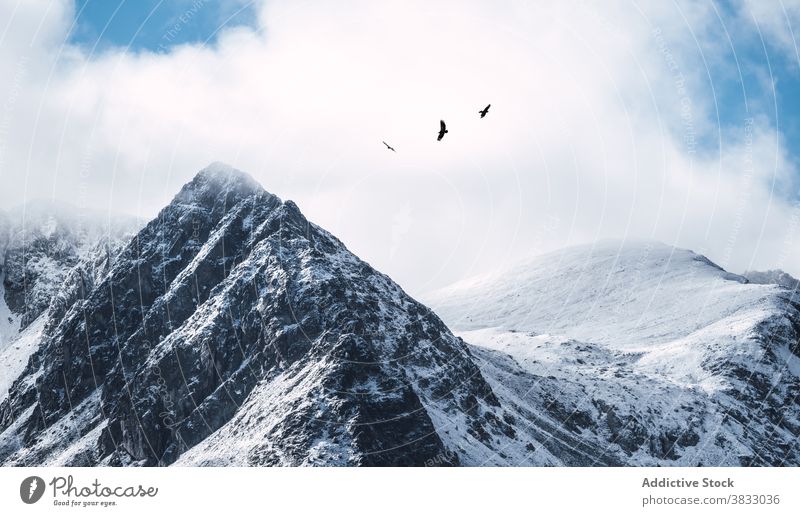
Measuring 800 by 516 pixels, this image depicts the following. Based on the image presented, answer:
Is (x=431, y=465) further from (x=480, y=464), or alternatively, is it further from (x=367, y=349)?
(x=367, y=349)

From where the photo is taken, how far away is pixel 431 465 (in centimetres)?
15875

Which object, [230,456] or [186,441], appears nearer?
[230,456]

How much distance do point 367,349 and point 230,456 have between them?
Answer: 1385 inches

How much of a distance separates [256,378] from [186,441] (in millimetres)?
19415
